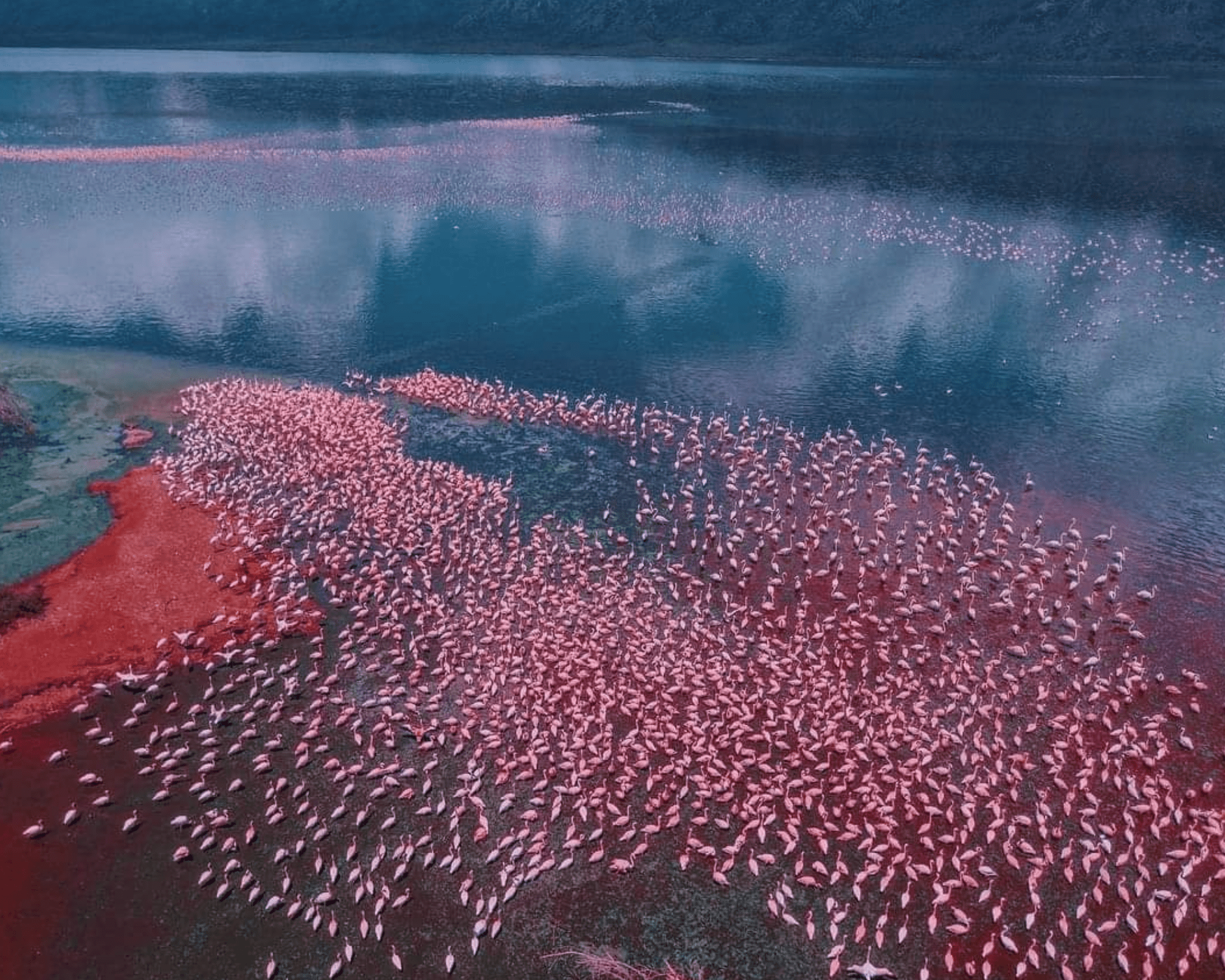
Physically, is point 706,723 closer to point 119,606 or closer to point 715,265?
point 119,606

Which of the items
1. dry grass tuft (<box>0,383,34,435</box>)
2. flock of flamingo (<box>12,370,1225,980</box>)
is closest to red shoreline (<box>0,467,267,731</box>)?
flock of flamingo (<box>12,370,1225,980</box>)

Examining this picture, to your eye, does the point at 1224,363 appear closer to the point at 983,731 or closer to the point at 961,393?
the point at 961,393

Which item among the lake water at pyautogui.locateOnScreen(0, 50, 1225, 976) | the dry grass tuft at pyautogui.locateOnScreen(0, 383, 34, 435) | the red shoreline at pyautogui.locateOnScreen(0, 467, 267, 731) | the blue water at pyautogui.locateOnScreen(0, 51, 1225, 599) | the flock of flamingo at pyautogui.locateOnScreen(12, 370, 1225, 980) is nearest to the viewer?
the flock of flamingo at pyautogui.locateOnScreen(12, 370, 1225, 980)

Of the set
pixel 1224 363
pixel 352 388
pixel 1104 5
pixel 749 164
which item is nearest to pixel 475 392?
pixel 352 388

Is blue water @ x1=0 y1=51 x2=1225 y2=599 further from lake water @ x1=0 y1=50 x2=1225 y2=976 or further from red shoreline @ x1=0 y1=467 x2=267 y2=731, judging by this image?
red shoreline @ x1=0 y1=467 x2=267 y2=731

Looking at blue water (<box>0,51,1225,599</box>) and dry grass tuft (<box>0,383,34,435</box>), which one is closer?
dry grass tuft (<box>0,383,34,435</box>)

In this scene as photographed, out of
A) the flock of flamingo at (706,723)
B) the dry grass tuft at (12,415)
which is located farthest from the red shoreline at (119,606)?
the dry grass tuft at (12,415)

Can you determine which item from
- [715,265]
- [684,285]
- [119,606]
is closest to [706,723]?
[119,606]
